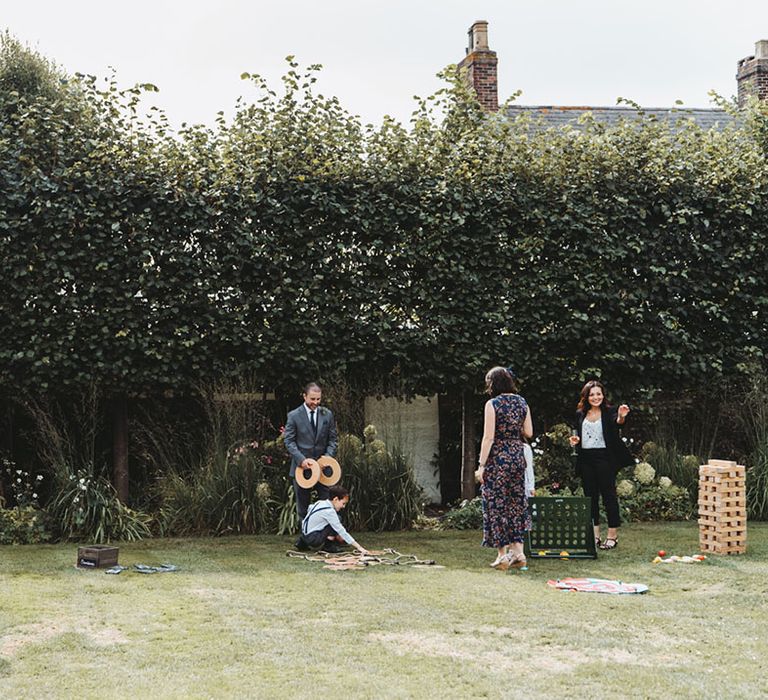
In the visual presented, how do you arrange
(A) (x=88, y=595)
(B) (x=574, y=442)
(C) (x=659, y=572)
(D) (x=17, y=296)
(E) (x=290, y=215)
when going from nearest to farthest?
1. (A) (x=88, y=595)
2. (C) (x=659, y=572)
3. (B) (x=574, y=442)
4. (D) (x=17, y=296)
5. (E) (x=290, y=215)

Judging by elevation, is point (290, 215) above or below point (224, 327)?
above

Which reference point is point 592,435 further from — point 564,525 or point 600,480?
point 564,525

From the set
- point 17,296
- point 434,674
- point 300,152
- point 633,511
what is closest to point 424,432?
point 633,511

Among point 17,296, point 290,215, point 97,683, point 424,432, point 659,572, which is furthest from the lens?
point 424,432

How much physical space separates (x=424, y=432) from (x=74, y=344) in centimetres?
495

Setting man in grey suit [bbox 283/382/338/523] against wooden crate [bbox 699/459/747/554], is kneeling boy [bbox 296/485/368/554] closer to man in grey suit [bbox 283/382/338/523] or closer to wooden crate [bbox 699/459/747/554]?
man in grey suit [bbox 283/382/338/523]

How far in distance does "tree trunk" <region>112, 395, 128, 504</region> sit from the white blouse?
5.23 metres

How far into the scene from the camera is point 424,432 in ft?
46.6

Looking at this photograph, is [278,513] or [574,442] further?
[278,513]

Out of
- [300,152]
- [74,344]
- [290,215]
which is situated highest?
[300,152]

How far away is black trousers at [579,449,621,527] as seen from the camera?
1017cm

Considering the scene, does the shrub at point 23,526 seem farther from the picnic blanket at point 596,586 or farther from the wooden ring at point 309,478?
the picnic blanket at point 596,586

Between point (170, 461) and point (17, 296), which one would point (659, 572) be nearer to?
point (170, 461)

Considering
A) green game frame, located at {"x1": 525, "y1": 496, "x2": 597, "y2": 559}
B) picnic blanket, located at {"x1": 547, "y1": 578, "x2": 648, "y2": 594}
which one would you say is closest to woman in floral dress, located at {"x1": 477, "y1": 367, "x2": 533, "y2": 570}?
green game frame, located at {"x1": 525, "y1": 496, "x2": 597, "y2": 559}
